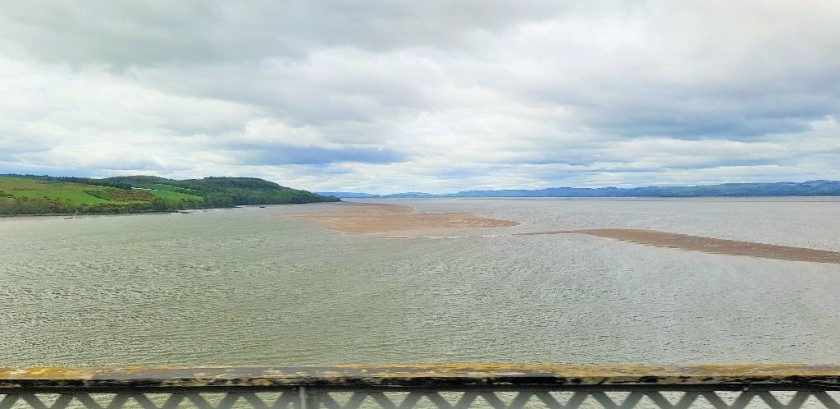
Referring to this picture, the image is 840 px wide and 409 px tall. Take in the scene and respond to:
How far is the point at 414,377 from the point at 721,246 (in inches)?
2189

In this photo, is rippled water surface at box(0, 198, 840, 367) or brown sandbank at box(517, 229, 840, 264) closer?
rippled water surface at box(0, 198, 840, 367)

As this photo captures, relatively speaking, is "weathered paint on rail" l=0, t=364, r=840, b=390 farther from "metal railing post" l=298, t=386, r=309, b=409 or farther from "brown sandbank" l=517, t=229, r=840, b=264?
"brown sandbank" l=517, t=229, r=840, b=264

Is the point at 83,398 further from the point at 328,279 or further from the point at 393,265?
the point at 393,265

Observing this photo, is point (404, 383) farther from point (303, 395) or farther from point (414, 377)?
point (303, 395)

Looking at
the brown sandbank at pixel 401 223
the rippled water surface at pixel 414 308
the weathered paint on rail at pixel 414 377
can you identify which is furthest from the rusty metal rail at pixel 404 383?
the brown sandbank at pixel 401 223

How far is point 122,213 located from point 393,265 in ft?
398

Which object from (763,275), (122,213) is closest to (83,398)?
(763,275)

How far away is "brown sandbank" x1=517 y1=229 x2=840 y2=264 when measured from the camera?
4372 centimetres

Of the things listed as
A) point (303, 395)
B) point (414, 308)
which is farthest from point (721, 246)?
point (303, 395)

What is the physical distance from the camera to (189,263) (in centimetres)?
4200

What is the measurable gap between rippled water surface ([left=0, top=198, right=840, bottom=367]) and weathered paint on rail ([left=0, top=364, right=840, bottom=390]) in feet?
40.9

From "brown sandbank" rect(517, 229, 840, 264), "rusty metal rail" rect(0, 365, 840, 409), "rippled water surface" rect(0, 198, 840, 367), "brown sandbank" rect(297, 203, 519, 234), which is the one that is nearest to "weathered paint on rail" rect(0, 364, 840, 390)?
"rusty metal rail" rect(0, 365, 840, 409)

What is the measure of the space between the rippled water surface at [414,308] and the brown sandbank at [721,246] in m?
→ 3.60

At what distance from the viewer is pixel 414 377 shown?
403cm
